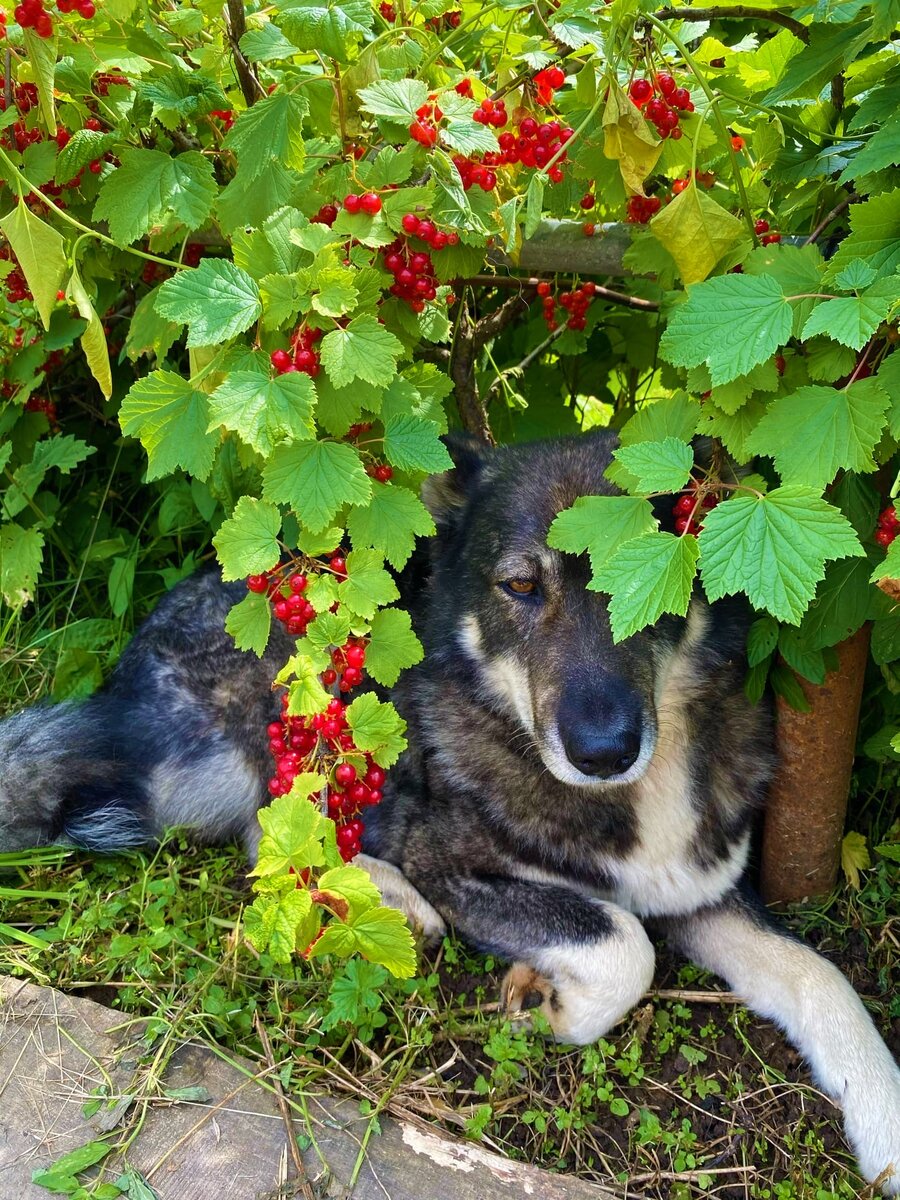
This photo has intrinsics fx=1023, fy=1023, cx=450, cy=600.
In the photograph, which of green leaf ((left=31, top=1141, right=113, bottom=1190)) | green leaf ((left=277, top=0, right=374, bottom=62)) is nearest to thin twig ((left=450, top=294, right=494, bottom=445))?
green leaf ((left=277, top=0, right=374, bottom=62))

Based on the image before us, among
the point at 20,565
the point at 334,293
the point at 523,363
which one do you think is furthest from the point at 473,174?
the point at 20,565

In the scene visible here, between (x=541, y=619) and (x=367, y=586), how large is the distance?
31.2 inches

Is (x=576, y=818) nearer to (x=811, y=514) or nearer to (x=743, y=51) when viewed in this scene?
(x=811, y=514)

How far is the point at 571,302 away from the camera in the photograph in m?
3.19

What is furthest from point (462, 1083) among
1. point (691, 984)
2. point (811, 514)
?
point (811, 514)

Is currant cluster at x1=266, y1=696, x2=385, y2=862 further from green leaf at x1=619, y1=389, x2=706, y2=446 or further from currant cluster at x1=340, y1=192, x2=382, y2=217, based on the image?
currant cluster at x1=340, y1=192, x2=382, y2=217

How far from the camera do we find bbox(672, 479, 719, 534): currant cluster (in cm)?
197

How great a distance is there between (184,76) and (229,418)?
94 centimetres

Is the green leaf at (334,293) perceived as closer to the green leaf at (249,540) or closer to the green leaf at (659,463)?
the green leaf at (249,540)

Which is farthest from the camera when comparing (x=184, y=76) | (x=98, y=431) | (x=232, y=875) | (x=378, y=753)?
(x=98, y=431)

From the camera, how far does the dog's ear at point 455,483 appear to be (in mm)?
3025

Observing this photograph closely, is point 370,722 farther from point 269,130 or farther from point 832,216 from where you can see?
point 832,216

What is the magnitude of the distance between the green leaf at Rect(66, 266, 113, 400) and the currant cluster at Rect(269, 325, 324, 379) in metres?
0.35

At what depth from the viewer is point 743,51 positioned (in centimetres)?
272
